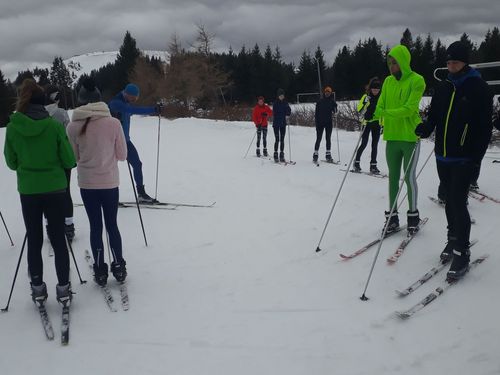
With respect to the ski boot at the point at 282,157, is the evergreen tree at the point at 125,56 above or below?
above

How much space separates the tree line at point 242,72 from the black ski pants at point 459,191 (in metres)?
26.0

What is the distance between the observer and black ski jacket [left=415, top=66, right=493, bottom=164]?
11.3ft

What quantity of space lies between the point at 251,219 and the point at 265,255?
1.45m

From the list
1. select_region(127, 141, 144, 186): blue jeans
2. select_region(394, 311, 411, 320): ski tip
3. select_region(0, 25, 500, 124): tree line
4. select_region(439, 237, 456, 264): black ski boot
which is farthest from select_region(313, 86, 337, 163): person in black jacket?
select_region(0, 25, 500, 124): tree line

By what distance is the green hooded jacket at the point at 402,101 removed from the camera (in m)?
4.48

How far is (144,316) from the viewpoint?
341 cm

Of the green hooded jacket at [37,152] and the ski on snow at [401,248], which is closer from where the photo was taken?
the green hooded jacket at [37,152]

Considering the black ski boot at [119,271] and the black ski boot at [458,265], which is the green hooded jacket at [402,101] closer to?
the black ski boot at [458,265]

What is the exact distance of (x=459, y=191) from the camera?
145 inches

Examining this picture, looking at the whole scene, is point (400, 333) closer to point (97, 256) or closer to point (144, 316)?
point (144, 316)

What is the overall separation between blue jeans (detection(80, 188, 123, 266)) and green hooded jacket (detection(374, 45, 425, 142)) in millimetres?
3281

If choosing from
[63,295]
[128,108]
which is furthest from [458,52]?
[128,108]

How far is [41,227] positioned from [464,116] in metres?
3.95

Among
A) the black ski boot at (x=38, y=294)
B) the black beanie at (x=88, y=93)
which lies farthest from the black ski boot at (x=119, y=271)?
the black beanie at (x=88, y=93)
